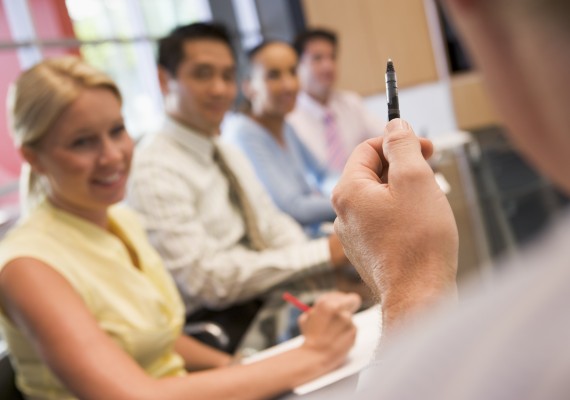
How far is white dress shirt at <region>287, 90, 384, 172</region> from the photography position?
3273 mm

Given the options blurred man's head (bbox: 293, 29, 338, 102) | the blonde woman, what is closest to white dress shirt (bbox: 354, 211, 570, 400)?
the blonde woman

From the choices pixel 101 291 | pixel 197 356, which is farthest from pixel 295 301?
pixel 101 291

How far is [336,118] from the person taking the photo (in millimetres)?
3527

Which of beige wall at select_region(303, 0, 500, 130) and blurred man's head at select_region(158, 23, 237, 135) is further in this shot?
beige wall at select_region(303, 0, 500, 130)

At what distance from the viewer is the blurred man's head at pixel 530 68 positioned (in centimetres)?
29

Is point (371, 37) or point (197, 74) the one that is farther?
point (371, 37)

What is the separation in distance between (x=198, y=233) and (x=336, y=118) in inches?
68.0

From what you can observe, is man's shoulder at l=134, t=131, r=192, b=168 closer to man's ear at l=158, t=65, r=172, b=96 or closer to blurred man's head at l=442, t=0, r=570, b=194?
man's ear at l=158, t=65, r=172, b=96

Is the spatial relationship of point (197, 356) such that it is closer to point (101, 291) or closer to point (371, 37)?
point (101, 291)

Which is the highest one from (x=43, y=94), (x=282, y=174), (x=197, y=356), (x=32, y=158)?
(x=43, y=94)

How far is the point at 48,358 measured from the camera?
47.3 inches

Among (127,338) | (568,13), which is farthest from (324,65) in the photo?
(568,13)

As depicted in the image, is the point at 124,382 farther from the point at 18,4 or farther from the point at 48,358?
the point at 18,4

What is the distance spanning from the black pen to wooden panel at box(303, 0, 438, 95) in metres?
4.31
